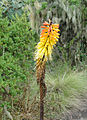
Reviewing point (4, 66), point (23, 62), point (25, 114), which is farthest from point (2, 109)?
point (23, 62)

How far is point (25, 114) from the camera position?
325 cm

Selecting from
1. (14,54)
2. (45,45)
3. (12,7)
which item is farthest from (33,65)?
(45,45)

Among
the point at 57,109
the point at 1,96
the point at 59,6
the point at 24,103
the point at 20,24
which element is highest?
the point at 59,6

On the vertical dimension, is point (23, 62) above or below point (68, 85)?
above

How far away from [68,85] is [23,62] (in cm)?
127

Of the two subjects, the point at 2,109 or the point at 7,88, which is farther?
the point at 7,88

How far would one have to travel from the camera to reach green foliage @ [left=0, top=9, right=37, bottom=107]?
3.16m

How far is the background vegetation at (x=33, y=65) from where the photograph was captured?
10.7 feet

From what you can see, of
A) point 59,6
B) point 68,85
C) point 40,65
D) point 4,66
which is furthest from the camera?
point 59,6

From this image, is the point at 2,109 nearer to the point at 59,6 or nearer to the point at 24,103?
the point at 24,103

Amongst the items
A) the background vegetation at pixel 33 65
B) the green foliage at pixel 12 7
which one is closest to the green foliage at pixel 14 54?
the background vegetation at pixel 33 65

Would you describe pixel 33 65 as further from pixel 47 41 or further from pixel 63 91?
pixel 47 41

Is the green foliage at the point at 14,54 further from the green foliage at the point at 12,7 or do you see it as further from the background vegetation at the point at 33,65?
A: the green foliage at the point at 12,7

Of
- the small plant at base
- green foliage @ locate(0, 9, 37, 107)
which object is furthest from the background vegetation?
the small plant at base
